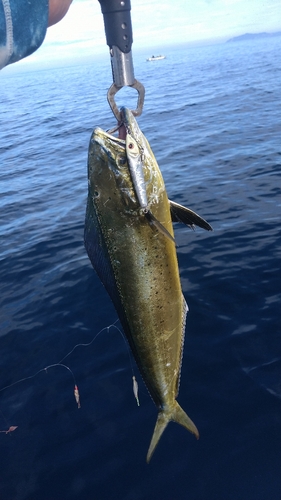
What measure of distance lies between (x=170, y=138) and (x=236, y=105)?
34.0 feet

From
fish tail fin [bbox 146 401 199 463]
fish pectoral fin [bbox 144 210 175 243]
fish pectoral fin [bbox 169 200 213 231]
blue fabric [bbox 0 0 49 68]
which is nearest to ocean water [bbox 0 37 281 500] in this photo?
fish tail fin [bbox 146 401 199 463]

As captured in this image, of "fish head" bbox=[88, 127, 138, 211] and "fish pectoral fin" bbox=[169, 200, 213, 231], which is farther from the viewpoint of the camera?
"fish pectoral fin" bbox=[169, 200, 213, 231]

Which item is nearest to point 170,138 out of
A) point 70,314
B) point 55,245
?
point 55,245

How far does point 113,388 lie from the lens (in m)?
6.90

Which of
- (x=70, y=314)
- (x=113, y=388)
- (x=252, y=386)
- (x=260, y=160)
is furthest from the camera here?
(x=260, y=160)

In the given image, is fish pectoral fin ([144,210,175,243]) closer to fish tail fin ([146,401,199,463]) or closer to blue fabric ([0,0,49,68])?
blue fabric ([0,0,49,68])

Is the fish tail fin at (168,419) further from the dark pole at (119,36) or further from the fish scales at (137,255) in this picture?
the dark pole at (119,36)

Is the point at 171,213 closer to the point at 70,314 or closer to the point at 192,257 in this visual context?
the point at 70,314

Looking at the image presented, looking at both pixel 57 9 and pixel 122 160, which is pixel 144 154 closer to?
pixel 122 160

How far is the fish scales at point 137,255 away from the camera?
332cm

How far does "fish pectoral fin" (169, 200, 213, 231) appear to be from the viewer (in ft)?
11.9

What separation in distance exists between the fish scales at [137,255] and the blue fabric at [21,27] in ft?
3.01

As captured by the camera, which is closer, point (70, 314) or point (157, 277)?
point (157, 277)

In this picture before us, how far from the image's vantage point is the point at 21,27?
2.40m
